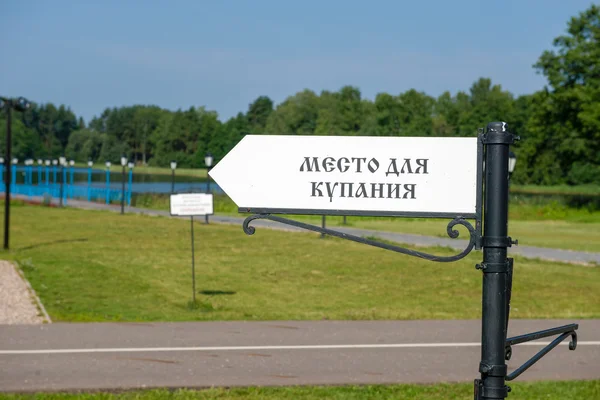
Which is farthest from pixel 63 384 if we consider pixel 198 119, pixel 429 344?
pixel 198 119

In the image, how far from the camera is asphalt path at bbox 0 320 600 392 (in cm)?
800

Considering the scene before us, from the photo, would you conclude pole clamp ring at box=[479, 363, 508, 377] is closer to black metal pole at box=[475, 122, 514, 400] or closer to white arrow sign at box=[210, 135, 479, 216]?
black metal pole at box=[475, 122, 514, 400]

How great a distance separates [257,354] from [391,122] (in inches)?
2731

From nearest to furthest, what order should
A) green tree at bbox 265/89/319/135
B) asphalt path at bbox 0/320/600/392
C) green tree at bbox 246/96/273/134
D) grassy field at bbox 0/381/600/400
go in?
grassy field at bbox 0/381/600/400, asphalt path at bbox 0/320/600/392, green tree at bbox 265/89/319/135, green tree at bbox 246/96/273/134

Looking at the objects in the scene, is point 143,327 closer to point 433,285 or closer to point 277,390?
point 277,390

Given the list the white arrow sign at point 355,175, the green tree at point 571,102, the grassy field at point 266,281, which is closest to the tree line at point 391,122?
the green tree at point 571,102

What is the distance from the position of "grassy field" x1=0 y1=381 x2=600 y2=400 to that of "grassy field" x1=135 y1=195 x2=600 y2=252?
19.5m

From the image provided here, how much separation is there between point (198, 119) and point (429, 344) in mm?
104299

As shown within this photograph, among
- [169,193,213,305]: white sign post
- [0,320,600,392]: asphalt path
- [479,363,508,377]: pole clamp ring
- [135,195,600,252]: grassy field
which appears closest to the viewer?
[479,363,508,377]: pole clamp ring

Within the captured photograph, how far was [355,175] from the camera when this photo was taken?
2.56 metres

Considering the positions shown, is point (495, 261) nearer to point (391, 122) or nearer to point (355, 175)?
point (355, 175)

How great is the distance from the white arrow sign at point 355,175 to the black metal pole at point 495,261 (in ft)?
0.30

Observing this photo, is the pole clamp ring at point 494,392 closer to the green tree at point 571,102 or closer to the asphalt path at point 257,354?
the asphalt path at point 257,354

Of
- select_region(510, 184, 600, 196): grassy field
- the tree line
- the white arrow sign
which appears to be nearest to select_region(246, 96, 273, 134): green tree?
the tree line
